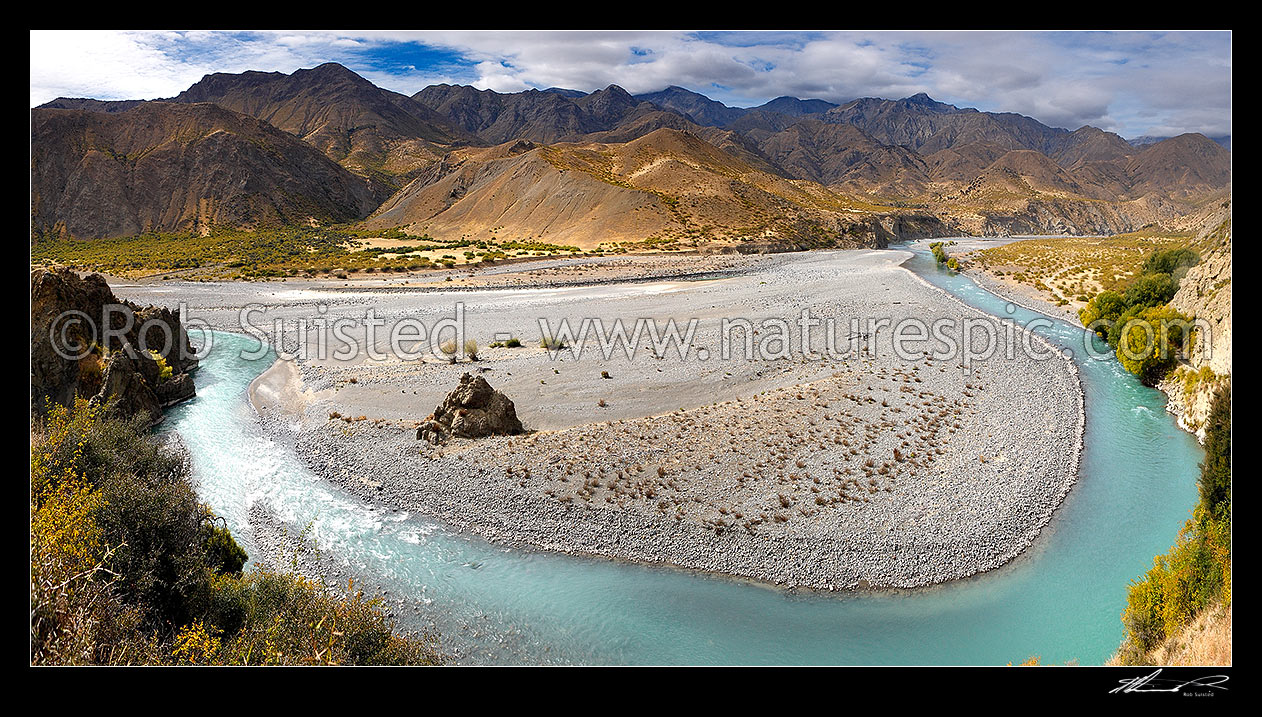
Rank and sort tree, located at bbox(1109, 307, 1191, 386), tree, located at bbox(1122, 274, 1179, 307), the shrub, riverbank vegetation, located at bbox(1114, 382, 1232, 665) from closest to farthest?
riverbank vegetation, located at bbox(1114, 382, 1232, 665) < tree, located at bbox(1109, 307, 1191, 386) < the shrub < tree, located at bbox(1122, 274, 1179, 307)

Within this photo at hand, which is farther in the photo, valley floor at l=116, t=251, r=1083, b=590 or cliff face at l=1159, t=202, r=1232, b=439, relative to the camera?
cliff face at l=1159, t=202, r=1232, b=439

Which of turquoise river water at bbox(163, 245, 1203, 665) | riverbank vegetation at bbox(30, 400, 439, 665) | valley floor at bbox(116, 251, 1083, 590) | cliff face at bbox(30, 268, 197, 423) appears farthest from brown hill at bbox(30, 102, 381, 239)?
riverbank vegetation at bbox(30, 400, 439, 665)
